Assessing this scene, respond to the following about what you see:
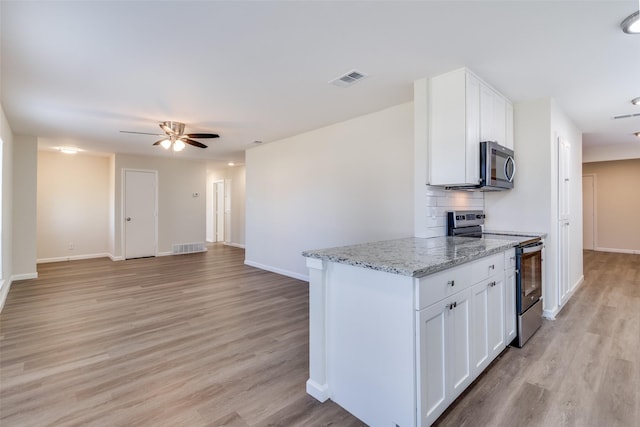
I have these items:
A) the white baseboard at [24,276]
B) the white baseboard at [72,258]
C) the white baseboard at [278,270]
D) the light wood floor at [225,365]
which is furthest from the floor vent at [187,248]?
the light wood floor at [225,365]

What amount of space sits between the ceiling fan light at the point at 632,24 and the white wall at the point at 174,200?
8.23 metres

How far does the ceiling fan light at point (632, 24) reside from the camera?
1.91 meters

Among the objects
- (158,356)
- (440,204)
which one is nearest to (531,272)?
(440,204)

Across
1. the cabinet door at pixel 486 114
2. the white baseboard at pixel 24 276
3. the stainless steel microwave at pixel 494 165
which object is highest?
the cabinet door at pixel 486 114

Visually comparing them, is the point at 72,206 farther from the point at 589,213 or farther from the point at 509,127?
the point at 589,213

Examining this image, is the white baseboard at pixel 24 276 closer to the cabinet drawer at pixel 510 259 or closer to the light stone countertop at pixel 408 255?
the light stone countertop at pixel 408 255

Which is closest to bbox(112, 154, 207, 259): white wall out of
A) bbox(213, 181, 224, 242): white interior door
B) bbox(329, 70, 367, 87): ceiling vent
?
bbox(213, 181, 224, 242): white interior door

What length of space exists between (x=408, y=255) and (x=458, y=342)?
1.96 feet

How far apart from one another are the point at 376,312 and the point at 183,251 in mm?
7540

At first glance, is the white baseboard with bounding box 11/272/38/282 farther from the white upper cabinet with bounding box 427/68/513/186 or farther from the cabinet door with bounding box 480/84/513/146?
the cabinet door with bounding box 480/84/513/146

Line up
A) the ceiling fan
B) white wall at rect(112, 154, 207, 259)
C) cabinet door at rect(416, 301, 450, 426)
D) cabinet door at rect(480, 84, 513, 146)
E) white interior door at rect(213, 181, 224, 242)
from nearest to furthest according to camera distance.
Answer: cabinet door at rect(416, 301, 450, 426)
cabinet door at rect(480, 84, 513, 146)
the ceiling fan
white wall at rect(112, 154, 207, 259)
white interior door at rect(213, 181, 224, 242)

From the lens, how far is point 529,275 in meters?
2.81

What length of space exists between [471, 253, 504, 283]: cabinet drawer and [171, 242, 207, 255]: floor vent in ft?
25.0

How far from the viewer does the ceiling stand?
1.89 meters
